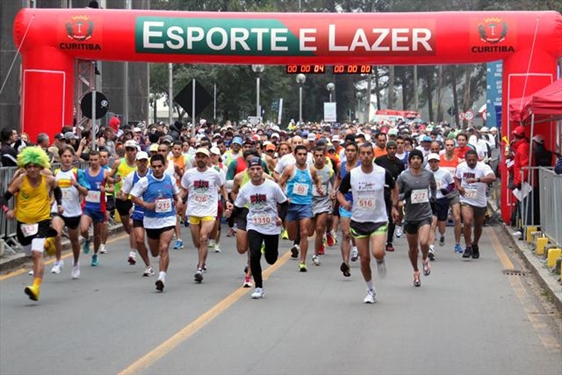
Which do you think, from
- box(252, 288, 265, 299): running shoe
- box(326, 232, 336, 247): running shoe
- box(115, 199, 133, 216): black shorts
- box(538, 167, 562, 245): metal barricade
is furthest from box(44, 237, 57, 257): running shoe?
box(538, 167, 562, 245): metal barricade

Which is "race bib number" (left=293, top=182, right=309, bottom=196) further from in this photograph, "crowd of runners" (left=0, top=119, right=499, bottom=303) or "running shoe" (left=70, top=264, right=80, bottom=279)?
"running shoe" (left=70, top=264, right=80, bottom=279)

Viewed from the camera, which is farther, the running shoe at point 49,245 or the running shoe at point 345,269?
the running shoe at point 345,269

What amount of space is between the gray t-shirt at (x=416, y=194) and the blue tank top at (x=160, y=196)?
3019 mm

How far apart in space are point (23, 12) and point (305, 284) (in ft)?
36.0

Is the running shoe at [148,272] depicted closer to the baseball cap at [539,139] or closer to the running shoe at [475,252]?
the running shoe at [475,252]

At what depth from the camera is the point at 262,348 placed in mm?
10164

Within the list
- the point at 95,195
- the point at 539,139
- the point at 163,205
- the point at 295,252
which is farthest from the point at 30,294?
the point at 539,139

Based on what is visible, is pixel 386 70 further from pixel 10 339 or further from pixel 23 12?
pixel 10 339

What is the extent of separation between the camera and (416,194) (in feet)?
49.2

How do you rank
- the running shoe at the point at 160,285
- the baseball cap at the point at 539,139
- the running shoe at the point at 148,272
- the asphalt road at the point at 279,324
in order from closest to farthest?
the asphalt road at the point at 279,324 < the running shoe at the point at 160,285 < the running shoe at the point at 148,272 < the baseball cap at the point at 539,139

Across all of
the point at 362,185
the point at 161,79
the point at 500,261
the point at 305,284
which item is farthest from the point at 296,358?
the point at 161,79

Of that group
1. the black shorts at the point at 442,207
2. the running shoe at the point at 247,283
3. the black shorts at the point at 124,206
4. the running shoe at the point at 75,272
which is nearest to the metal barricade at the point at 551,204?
the black shorts at the point at 442,207

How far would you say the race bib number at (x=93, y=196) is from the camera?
16797 millimetres

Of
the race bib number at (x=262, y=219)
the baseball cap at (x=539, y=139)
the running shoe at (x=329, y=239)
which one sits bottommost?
the running shoe at (x=329, y=239)
